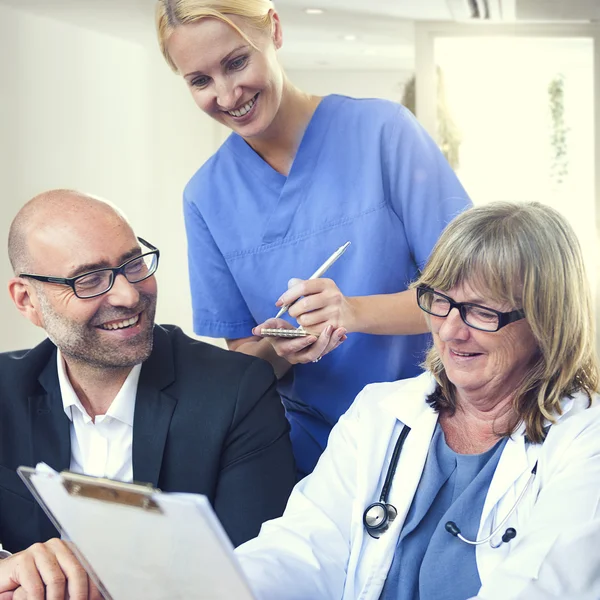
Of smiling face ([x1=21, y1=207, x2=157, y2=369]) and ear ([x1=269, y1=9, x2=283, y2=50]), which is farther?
ear ([x1=269, y1=9, x2=283, y2=50])

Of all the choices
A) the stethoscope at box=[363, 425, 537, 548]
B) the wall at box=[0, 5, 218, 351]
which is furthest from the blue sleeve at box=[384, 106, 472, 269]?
the wall at box=[0, 5, 218, 351]

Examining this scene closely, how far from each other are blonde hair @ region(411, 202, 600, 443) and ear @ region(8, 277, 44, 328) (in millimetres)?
748

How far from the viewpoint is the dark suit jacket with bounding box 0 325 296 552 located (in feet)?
5.51

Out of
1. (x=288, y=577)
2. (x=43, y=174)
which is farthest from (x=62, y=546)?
(x=43, y=174)

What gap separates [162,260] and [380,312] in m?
2.53

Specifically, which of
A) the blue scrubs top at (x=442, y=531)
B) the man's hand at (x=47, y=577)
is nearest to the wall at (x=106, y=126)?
the blue scrubs top at (x=442, y=531)

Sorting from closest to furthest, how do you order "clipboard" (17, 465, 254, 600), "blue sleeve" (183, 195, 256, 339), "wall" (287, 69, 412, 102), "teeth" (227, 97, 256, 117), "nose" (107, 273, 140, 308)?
"clipboard" (17, 465, 254, 600)
"nose" (107, 273, 140, 308)
"teeth" (227, 97, 256, 117)
"blue sleeve" (183, 195, 256, 339)
"wall" (287, 69, 412, 102)

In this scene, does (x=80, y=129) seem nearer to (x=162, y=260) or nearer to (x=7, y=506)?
(x=162, y=260)

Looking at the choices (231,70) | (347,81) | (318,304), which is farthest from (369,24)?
(318,304)

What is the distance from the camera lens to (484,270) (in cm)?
141

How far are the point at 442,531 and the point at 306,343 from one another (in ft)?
1.59

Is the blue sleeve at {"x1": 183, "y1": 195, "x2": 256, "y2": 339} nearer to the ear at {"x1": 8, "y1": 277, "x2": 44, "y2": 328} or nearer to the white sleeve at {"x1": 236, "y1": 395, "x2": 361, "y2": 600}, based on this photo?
the ear at {"x1": 8, "y1": 277, "x2": 44, "y2": 328}

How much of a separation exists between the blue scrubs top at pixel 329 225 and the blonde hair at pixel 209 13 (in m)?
0.29

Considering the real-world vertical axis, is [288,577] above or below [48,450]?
below
